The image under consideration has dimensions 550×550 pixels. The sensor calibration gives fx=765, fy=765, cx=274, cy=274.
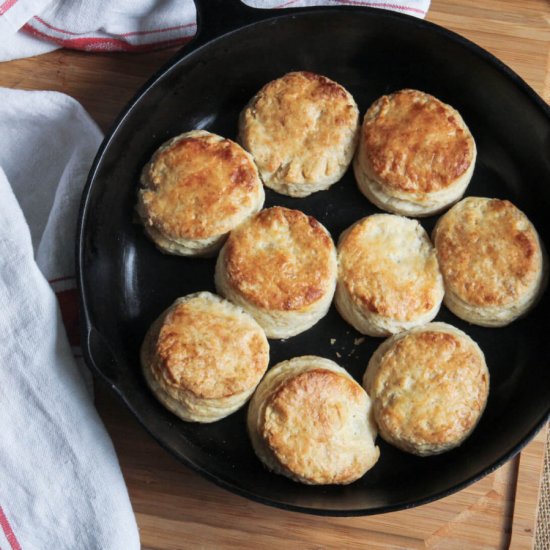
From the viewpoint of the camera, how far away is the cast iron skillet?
7.87ft

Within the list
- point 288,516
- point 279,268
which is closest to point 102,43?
point 279,268

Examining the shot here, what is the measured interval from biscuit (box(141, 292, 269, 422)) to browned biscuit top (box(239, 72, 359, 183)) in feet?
1.67

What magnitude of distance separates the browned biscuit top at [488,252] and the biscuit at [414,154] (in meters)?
0.10

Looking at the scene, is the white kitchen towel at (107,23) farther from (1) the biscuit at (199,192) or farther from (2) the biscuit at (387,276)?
(2) the biscuit at (387,276)

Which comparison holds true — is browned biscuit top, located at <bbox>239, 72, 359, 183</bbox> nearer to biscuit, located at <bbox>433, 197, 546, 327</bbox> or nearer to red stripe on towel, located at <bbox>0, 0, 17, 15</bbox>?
biscuit, located at <bbox>433, 197, 546, 327</bbox>

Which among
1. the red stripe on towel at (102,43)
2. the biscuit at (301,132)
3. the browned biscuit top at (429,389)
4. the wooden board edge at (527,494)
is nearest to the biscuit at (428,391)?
the browned biscuit top at (429,389)

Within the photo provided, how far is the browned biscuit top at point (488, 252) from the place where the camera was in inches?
94.7

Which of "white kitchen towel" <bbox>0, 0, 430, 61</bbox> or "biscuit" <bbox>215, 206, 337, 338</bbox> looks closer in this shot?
"biscuit" <bbox>215, 206, 337, 338</bbox>

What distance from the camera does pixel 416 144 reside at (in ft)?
8.06

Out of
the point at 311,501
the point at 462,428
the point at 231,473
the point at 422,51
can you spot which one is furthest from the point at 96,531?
the point at 422,51

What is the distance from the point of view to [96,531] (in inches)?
95.3

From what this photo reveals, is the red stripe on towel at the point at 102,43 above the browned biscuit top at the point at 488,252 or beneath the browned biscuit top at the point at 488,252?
above

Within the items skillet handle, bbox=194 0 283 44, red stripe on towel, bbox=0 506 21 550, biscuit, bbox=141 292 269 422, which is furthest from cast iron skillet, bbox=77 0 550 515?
red stripe on towel, bbox=0 506 21 550

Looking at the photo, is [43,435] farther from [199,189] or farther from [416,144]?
[416,144]
